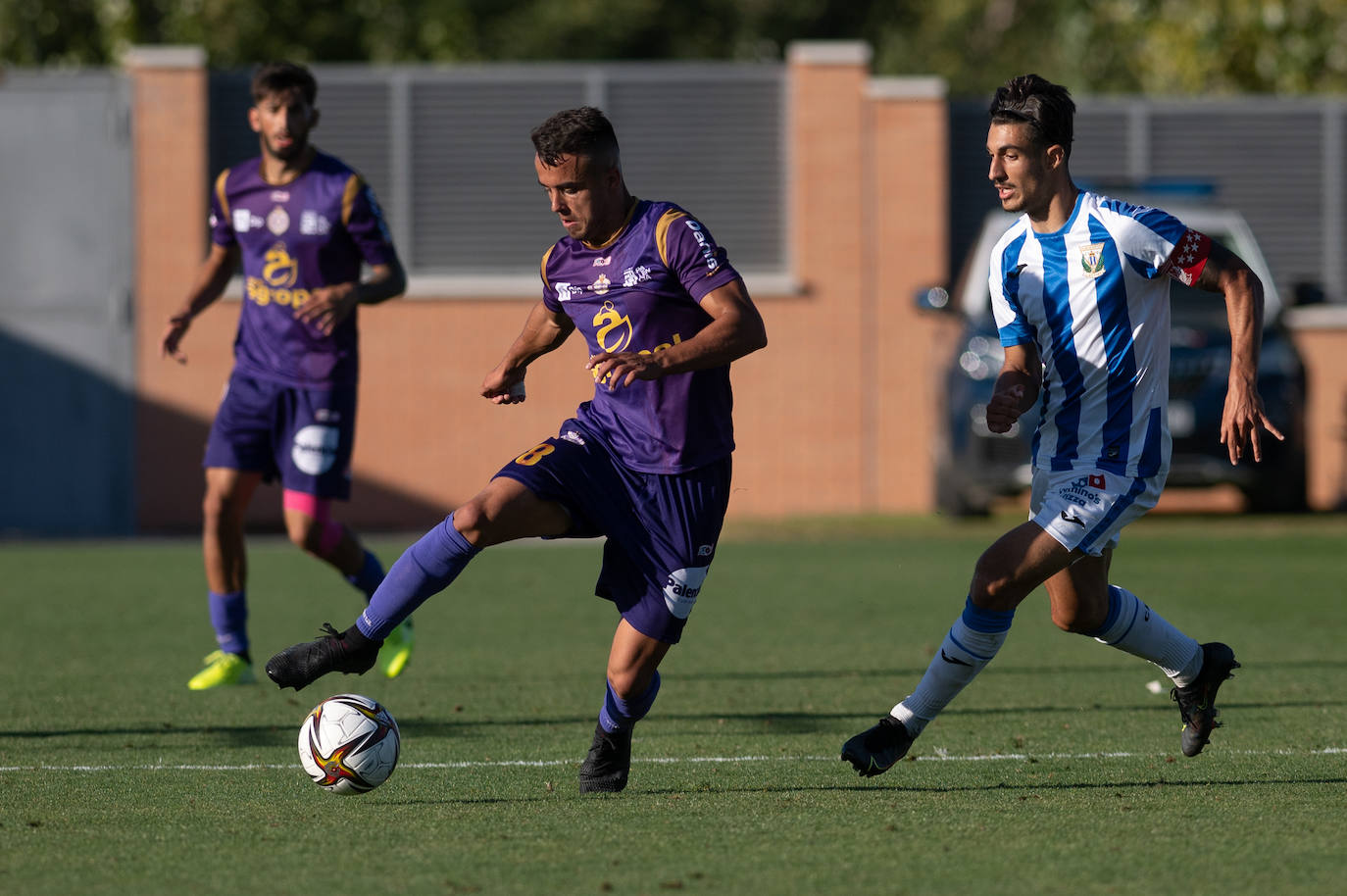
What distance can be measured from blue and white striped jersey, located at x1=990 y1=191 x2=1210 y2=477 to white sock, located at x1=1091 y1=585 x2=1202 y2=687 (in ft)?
1.56

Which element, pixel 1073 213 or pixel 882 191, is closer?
pixel 1073 213

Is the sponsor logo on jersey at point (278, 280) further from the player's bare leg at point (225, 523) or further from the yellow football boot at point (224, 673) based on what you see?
the yellow football boot at point (224, 673)

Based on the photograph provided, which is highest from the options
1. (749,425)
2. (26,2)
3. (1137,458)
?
(26,2)

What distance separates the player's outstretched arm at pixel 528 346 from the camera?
5859mm

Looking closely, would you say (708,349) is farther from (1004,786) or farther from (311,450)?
(311,450)

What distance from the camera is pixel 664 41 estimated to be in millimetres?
36906

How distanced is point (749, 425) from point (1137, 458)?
13.0 m

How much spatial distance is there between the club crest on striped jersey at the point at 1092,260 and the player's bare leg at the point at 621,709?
1637 mm

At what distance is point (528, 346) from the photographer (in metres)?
5.91

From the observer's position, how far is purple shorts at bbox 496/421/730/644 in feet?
17.9

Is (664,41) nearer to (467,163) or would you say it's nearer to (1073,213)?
(467,163)

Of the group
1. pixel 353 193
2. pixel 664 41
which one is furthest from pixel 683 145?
pixel 664 41

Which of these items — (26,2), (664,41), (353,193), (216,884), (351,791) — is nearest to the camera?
(216,884)

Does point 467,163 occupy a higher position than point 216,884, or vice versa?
point 467,163
